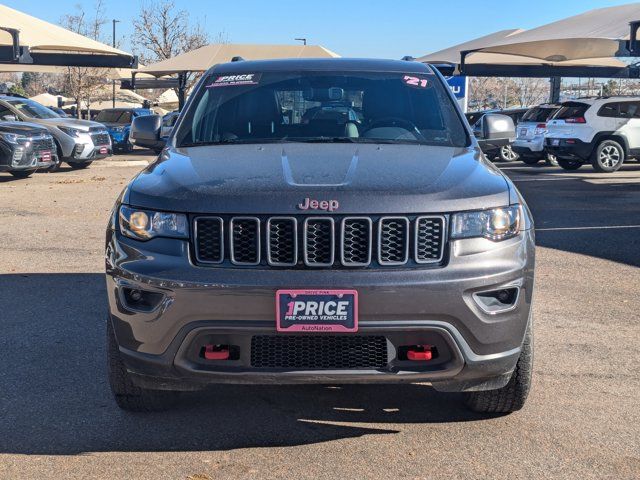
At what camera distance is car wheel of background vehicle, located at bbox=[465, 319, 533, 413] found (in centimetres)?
422

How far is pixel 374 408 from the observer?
15.2ft

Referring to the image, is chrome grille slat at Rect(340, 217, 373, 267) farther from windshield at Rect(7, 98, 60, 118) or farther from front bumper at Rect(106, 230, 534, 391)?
windshield at Rect(7, 98, 60, 118)

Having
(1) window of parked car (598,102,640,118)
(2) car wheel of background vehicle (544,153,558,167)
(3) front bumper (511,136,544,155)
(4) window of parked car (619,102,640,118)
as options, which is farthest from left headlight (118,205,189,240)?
(2) car wheel of background vehicle (544,153,558,167)

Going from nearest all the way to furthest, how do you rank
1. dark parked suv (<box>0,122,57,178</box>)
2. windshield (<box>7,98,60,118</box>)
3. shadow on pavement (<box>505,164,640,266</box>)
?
shadow on pavement (<box>505,164,640,266</box>) → dark parked suv (<box>0,122,57,178</box>) → windshield (<box>7,98,60,118</box>)

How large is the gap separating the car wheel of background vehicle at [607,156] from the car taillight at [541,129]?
1.39 m

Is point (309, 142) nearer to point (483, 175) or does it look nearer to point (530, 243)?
point (483, 175)

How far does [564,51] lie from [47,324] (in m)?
22.0

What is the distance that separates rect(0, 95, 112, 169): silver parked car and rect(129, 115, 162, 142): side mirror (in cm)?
1536

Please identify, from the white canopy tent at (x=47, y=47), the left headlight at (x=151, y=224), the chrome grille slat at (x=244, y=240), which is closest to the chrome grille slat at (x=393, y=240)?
the chrome grille slat at (x=244, y=240)

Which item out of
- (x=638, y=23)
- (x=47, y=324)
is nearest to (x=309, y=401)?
(x=47, y=324)

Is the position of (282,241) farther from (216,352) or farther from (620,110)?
(620,110)

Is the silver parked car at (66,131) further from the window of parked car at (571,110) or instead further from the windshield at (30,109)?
the window of parked car at (571,110)

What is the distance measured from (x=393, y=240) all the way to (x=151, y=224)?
40.0 inches

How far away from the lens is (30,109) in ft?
72.2
